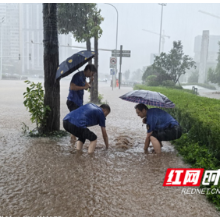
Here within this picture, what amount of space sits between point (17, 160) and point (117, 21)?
1245 inches

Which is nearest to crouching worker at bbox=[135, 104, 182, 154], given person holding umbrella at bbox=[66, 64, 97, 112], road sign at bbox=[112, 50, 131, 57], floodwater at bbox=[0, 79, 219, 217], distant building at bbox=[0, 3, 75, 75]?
floodwater at bbox=[0, 79, 219, 217]

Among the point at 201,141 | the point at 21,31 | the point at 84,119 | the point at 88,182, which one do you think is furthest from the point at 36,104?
the point at 21,31

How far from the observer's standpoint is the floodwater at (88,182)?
10.1 ft

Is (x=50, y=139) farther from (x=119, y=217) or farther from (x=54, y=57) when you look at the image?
(x=119, y=217)

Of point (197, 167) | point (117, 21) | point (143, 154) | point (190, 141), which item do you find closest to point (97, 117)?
point (143, 154)

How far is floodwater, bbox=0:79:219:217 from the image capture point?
3.09 meters

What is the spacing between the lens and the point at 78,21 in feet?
40.6

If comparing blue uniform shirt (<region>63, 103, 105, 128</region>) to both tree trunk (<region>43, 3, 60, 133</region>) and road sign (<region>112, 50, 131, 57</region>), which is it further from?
road sign (<region>112, 50, 131, 57</region>)

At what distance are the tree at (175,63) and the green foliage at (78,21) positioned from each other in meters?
19.0

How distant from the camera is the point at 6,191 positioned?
3.52 metres

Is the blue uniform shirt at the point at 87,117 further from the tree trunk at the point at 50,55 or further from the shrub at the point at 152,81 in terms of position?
the shrub at the point at 152,81

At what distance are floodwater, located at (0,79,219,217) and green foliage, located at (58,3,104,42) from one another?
24.7ft

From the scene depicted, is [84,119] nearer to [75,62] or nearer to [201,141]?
[75,62]

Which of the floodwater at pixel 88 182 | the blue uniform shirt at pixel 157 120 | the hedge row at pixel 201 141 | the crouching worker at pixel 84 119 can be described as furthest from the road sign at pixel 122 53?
the crouching worker at pixel 84 119
